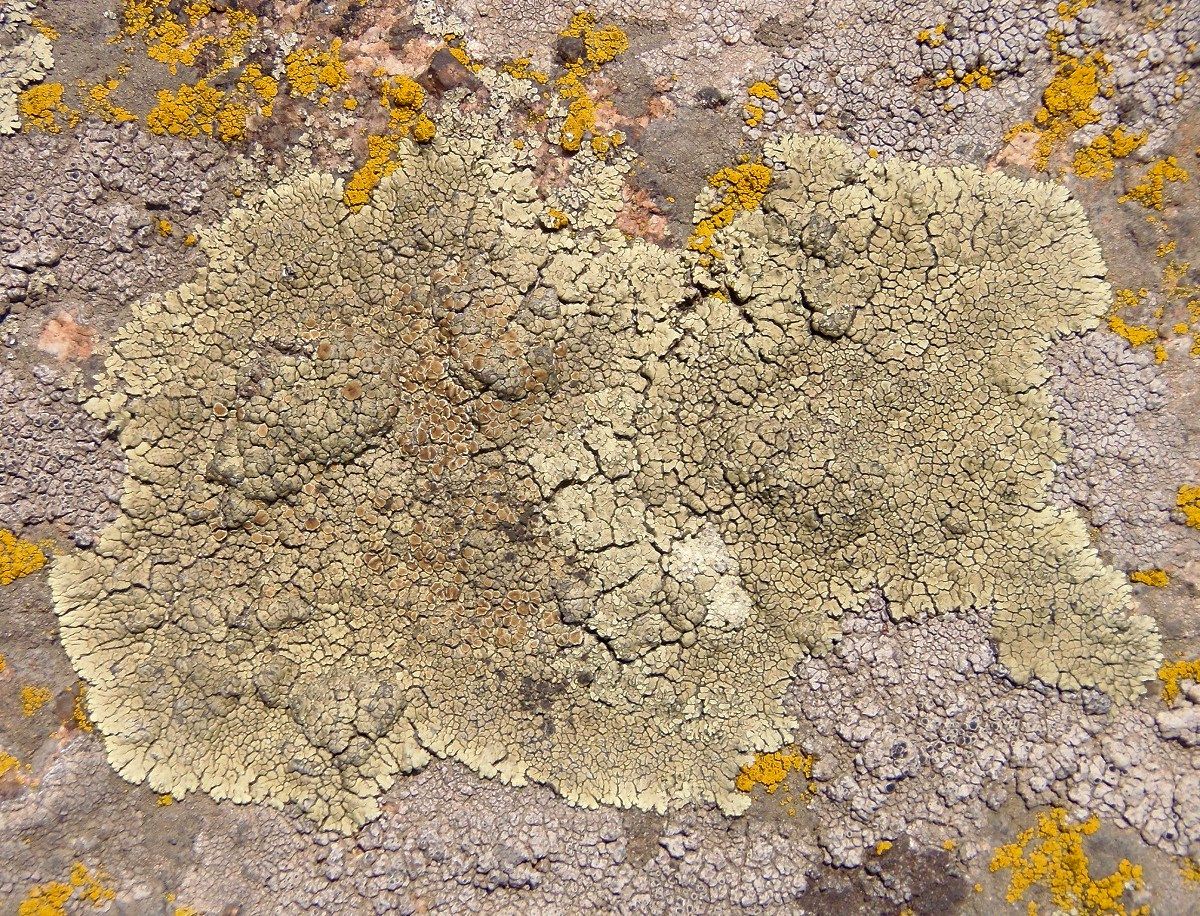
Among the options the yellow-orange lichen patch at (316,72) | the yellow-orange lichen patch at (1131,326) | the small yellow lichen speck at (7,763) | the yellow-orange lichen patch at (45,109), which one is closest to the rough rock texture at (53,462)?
the small yellow lichen speck at (7,763)

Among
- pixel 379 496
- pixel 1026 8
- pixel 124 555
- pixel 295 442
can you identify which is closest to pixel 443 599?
pixel 379 496

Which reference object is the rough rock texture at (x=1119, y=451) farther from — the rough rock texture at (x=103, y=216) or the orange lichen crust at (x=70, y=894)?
the orange lichen crust at (x=70, y=894)

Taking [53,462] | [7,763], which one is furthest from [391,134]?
[7,763]

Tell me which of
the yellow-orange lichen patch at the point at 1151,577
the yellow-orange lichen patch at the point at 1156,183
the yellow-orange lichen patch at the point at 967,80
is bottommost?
the yellow-orange lichen patch at the point at 1151,577

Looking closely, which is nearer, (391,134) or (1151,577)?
(1151,577)

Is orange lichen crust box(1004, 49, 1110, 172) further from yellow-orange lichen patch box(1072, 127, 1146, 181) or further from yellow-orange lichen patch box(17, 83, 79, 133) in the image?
yellow-orange lichen patch box(17, 83, 79, 133)

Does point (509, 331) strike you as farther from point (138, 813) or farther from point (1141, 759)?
point (1141, 759)

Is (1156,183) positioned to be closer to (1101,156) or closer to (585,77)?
(1101,156)
